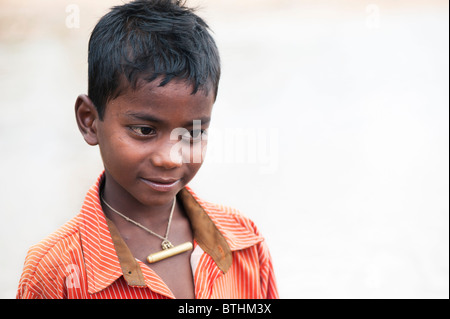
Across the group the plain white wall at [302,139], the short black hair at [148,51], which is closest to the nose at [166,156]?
the short black hair at [148,51]

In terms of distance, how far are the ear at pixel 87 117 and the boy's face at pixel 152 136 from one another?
16mm

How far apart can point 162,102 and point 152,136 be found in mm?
70

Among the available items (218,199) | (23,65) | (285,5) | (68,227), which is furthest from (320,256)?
(285,5)

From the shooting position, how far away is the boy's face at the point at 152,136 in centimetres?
109

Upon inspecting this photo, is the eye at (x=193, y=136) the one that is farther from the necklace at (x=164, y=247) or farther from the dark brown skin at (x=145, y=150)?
the necklace at (x=164, y=247)

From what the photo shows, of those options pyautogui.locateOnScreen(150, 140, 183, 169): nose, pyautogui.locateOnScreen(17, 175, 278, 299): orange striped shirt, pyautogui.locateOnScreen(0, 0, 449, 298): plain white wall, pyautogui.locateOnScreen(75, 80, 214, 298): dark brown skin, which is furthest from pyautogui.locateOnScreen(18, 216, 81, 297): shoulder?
pyautogui.locateOnScreen(0, 0, 449, 298): plain white wall

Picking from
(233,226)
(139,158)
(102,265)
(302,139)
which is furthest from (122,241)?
(302,139)

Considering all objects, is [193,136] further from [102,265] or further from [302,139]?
[302,139]

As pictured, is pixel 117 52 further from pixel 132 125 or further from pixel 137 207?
pixel 137 207

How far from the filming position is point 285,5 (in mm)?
5199

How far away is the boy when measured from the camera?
43.5 inches

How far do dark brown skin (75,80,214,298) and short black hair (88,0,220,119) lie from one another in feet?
0.07

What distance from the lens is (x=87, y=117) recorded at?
120cm

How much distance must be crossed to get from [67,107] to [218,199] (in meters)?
1.24
